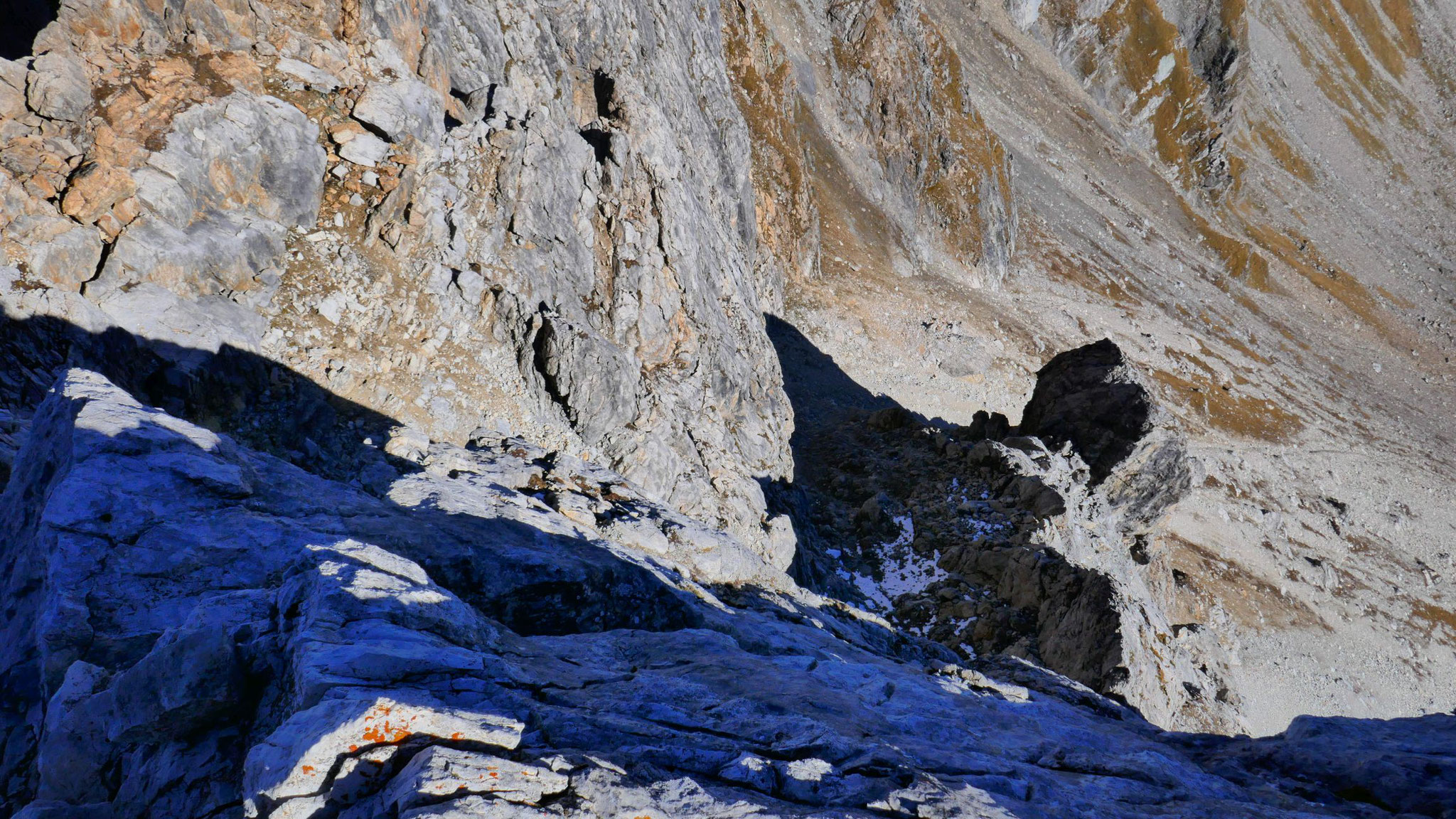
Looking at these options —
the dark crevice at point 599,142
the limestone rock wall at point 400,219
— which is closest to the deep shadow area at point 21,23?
the limestone rock wall at point 400,219

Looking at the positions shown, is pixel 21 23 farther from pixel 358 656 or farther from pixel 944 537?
pixel 944 537

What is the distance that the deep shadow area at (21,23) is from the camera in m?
16.2

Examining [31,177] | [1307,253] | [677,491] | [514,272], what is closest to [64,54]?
[31,177]

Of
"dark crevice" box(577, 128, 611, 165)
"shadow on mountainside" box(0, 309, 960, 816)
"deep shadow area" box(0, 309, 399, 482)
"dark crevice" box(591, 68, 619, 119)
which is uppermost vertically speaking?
"dark crevice" box(591, 68, 619, 119)

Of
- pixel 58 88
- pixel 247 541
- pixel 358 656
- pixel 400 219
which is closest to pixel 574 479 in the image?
pixel 247 541

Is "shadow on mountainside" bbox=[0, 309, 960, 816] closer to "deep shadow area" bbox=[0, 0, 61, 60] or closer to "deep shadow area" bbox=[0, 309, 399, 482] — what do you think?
"deep shadow area" bbox=[0, 309, 399, 482]

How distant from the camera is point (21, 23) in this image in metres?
16.3

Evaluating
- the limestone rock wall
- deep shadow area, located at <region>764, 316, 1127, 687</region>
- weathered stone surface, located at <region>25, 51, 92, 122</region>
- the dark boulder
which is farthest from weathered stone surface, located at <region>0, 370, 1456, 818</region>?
the dark boulder

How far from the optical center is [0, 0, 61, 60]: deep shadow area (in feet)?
53.1

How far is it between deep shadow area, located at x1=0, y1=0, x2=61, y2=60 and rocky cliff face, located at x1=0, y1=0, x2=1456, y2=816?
3.7 inches

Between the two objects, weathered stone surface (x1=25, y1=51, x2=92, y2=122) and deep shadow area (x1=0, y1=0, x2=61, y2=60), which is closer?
weathered stone surface (x1=25, y1=51, x2=92, y2=122)

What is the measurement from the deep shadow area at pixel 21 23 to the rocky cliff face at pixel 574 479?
0.09 meters

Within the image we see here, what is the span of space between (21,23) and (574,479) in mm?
15659

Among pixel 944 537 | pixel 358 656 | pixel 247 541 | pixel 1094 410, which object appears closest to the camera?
pixel 358 656
